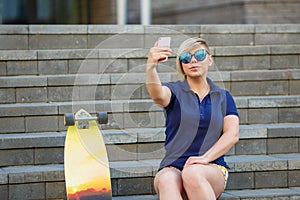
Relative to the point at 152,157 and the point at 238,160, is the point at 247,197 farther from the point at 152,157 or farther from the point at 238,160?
the point at 152,157

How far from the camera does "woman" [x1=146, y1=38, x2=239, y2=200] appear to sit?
4.60m

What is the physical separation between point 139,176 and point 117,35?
1.87 m

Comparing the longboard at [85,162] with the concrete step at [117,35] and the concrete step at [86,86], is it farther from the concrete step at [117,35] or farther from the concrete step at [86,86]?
the concrete step at [117,35]

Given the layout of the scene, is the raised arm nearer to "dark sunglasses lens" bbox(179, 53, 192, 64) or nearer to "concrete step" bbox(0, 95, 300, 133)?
"dark sunglasses lens" bbox(179, 53, 192, 64)

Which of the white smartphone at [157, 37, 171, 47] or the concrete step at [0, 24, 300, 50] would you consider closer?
the white smartphone at [157, 37, 171, 47]

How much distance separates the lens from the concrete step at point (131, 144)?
5.57 metres

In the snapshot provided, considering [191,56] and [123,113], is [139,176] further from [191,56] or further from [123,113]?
[191,56]

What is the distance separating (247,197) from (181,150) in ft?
2.71

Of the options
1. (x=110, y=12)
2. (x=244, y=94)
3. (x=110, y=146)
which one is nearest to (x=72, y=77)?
(x=110, y=146)

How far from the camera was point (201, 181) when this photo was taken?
14.9 feet

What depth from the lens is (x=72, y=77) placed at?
6.35 m

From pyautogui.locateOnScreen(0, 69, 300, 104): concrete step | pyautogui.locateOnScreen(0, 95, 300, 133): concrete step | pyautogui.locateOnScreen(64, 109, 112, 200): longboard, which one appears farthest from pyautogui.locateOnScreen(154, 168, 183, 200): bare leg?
pyautogui.locateOnScreen(0, 69, 300, 104): concrete step

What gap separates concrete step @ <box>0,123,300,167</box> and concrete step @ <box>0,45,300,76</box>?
0.68 m

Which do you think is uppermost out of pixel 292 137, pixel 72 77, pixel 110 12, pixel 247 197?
pixel 110 12
